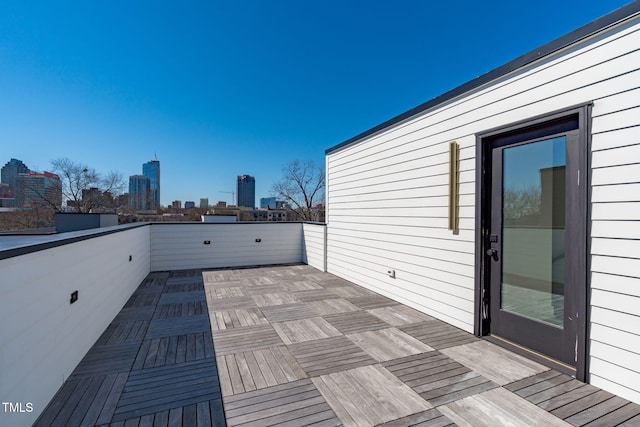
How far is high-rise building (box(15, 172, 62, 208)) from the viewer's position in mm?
17875

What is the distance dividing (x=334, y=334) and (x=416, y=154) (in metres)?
2.46

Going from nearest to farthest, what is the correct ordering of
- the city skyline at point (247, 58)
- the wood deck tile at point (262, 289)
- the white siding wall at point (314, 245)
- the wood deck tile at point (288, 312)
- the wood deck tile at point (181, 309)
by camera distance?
the wood deck tile at point (288, 312), the wood deck tile at point (181, 309), the wood deck tile at point (262, 289), the city skyline at point (247, 58), the white siding wall at point (314, 245)

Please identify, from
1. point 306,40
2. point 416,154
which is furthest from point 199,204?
point 416,154

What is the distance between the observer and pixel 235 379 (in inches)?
81.0

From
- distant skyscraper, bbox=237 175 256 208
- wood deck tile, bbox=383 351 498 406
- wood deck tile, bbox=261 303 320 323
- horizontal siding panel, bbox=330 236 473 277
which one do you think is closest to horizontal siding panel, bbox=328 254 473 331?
horizontal siding panel, bbox=330 236 473 277

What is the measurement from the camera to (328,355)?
2.43m

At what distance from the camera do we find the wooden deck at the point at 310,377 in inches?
64.0

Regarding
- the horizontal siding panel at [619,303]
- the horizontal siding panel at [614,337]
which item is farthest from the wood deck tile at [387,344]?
the horizontal siding panel at [619,303]

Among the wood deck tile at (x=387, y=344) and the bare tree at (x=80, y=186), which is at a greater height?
the bare tree at (x=80, y=186)

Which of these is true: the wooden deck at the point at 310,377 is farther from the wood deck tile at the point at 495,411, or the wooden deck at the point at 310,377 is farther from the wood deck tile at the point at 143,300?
the wood deck tile at the point at 143,300

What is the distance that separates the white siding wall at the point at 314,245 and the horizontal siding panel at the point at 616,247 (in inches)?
182

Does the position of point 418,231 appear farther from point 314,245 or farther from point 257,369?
point 314,245

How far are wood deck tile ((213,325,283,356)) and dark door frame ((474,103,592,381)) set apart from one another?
83.6 inches

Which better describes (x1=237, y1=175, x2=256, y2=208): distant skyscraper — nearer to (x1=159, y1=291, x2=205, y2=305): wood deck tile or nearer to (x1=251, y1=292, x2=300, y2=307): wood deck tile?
(x1=159, y1=291, x2=205, y2=305): wood deck tile
